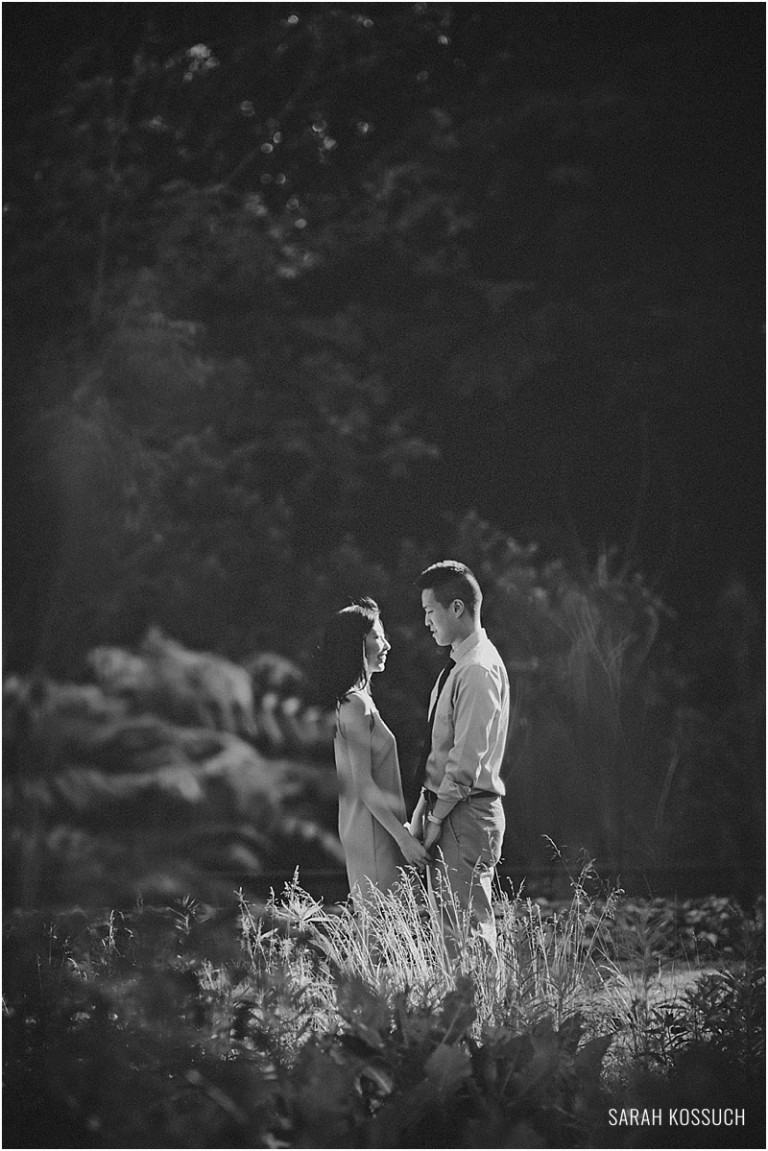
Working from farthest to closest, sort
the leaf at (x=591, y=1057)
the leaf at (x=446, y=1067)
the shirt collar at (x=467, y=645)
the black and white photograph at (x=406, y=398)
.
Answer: the black and white photograph at (x=406, y=398) < the shirt collar at (x=467, y=645) < the leaf at (x=591, y=1057) < the leaf at (x=446, y=1067)

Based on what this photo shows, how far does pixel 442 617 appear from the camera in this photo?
3.87 m

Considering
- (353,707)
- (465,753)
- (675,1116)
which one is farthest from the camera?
(353,707)

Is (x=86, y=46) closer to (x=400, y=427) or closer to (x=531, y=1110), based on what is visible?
(x=400, y=427)

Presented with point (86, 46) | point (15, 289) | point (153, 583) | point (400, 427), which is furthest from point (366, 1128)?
point (86, 46)

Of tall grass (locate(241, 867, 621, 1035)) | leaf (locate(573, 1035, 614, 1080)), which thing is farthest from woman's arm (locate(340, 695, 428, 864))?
leaf (locate(573, 1035, 614, 1080))

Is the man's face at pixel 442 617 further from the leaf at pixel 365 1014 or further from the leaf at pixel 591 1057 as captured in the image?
the leaf at pixel 591 1057

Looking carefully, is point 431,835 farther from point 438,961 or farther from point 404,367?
point 404,367

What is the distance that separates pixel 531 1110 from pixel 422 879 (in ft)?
2.89

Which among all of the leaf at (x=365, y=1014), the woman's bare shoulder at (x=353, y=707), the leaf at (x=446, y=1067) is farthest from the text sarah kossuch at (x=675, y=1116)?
the woman's bare shoulder at (x=353, y=707)

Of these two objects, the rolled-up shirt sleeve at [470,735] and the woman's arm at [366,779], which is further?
the woman's arm at [366,779]

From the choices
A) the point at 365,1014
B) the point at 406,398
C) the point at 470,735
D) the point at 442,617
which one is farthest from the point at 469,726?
the point at 406,398

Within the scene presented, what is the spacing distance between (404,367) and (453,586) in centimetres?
162

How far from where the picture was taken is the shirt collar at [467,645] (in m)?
3.81

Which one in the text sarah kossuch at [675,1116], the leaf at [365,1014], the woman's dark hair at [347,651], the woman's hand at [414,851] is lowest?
the text sarah kossuch at [675,1116]
